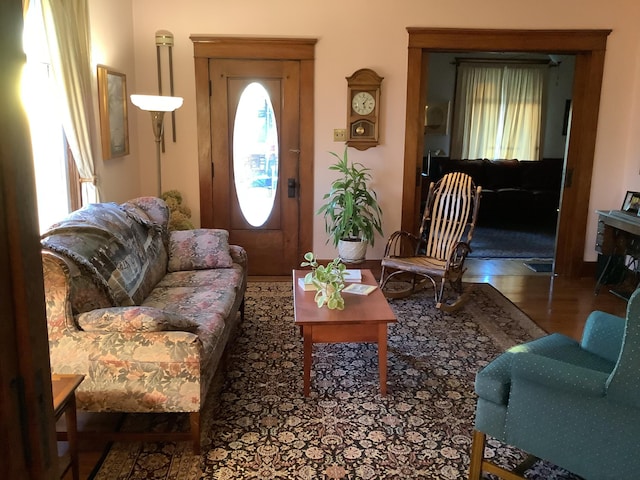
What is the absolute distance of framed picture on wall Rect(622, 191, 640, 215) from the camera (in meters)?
4.88

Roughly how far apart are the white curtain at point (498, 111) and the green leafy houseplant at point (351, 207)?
413cm

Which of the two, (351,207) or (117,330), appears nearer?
(117,330)

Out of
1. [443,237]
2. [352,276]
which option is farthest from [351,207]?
[352,276]

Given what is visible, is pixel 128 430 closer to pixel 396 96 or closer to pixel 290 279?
pixel 290 279

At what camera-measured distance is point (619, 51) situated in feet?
16.7

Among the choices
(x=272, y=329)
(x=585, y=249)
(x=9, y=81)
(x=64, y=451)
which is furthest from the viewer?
(x=585, y=249)

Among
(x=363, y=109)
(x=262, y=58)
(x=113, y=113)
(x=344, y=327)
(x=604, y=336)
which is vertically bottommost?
(x=344, y=327)

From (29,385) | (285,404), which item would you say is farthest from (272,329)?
(29,385)

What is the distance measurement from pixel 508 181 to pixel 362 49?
14.5ft

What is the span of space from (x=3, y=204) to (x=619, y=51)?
18.8 feet

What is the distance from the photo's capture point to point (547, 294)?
16.2ft

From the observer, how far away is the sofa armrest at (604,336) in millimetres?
2375

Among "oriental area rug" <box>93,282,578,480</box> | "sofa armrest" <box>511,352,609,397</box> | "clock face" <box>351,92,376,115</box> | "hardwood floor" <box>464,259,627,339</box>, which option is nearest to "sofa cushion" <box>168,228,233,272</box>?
"oriental area rug" <box>93,282,578,480</box>

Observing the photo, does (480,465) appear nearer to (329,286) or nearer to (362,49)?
(329,286)
